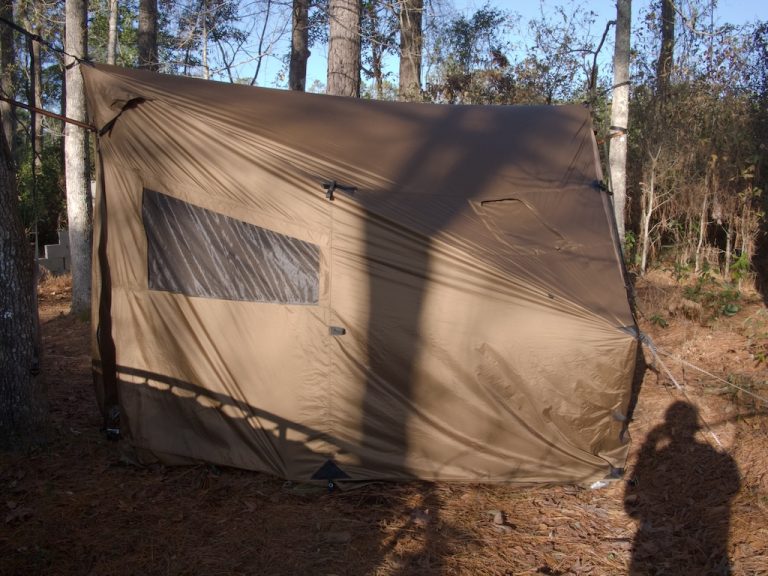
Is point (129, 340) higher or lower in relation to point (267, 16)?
lower

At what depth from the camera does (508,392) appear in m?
4.11

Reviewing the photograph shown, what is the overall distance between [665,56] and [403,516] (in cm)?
836

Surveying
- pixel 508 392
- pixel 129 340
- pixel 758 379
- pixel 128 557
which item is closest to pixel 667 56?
pixel 758 379

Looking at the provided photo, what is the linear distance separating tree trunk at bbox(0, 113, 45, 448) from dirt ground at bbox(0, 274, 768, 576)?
0.24m

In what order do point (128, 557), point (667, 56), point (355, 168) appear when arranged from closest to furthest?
1. point (128, 557)
2. point (355, 168)
3. point (667, 56)

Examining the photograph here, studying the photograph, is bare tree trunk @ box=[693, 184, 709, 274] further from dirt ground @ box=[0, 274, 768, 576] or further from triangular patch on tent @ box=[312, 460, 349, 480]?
triangular patch on tent @ box=[312, 460, 349, 480]

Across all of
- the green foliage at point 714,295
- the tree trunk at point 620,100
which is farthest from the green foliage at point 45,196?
the green foliage at point 714,295

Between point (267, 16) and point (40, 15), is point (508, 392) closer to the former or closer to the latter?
point (40, 15)

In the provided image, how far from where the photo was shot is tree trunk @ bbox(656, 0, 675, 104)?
8977 millimetres

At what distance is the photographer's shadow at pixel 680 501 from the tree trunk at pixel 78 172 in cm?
719

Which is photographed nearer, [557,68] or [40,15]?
[40,15]

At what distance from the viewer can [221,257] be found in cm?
435

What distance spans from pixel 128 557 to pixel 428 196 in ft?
9.64

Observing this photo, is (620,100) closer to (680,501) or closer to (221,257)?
(680,501)
